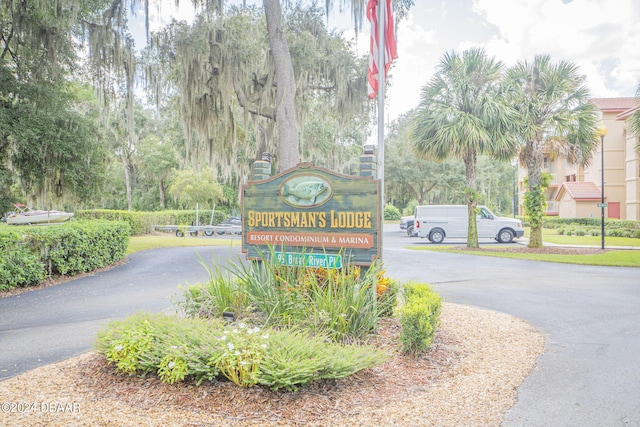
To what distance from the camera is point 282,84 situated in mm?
11547

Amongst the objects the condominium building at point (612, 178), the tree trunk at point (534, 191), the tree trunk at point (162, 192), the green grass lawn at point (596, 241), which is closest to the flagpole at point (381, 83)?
the tree trunk at point (534, 191)

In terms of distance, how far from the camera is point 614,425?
126 inches

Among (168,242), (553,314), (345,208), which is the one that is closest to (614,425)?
(345,208)

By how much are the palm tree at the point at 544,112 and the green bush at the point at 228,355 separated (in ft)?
47.6

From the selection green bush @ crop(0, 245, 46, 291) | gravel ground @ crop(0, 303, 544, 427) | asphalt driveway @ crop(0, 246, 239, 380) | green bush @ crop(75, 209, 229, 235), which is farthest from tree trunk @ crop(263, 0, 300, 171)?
green bush @ crop(75, 209, 229, 235)

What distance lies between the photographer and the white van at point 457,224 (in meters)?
20.1

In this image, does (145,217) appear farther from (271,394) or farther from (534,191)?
(271,394)

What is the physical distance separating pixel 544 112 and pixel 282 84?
10.3m

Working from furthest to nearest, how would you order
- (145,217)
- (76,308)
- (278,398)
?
(145,217) → (76,308) → (278,398)

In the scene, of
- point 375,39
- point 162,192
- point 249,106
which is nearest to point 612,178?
point 249,106

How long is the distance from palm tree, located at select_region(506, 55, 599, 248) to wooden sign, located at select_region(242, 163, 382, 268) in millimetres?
12870

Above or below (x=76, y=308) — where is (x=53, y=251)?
above

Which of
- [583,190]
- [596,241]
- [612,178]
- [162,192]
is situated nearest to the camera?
[596,241]

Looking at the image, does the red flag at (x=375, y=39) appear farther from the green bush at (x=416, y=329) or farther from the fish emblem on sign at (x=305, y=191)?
the green bush at (x=416, y=329)
